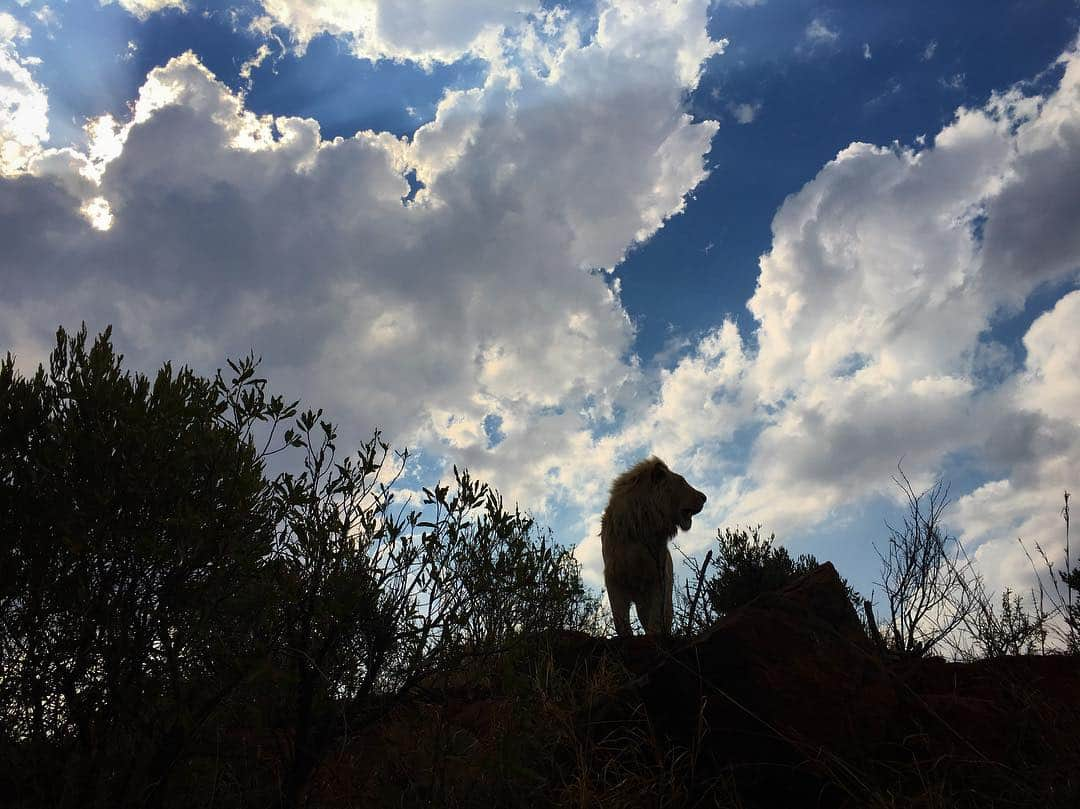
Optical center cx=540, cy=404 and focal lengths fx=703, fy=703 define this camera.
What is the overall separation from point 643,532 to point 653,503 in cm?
41

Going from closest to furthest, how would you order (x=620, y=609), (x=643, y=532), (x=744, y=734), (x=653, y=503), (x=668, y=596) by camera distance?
1. (x=744, y=734)
2. (x=668, y=596)
3. (x=620, y=609)
4. (x=643, y=532)
5. (x=653, y=503)

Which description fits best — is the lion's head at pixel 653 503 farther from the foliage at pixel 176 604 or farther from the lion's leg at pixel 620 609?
the foliage at pixel 176 604

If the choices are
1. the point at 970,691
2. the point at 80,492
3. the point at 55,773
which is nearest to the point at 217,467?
the point at 80,492

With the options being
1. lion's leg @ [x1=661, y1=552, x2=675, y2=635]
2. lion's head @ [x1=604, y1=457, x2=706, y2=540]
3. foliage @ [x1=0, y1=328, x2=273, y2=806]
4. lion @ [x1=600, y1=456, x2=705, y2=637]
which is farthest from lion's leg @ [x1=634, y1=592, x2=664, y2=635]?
foliage @ [x1=0, y1=328, x2=273, y2=806]

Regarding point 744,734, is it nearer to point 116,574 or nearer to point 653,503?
point 116,574

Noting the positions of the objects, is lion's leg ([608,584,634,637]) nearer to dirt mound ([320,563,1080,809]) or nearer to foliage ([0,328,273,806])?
dirt mound ([320,563,1080,809])

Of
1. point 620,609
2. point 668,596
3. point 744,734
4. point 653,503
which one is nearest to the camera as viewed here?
point 744,734

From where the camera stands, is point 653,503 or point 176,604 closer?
point 176,604

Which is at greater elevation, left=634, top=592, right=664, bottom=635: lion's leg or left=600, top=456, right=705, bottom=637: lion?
left=600, top=456, right=705, bottom=637: lion

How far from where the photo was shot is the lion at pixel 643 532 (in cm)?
828

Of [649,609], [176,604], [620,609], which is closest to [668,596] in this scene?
[649,609]

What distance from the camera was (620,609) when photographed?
8281mm

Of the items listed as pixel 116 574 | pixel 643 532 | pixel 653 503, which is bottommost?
pixel 116 574

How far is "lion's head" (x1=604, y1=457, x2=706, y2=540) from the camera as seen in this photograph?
8.83 meters
